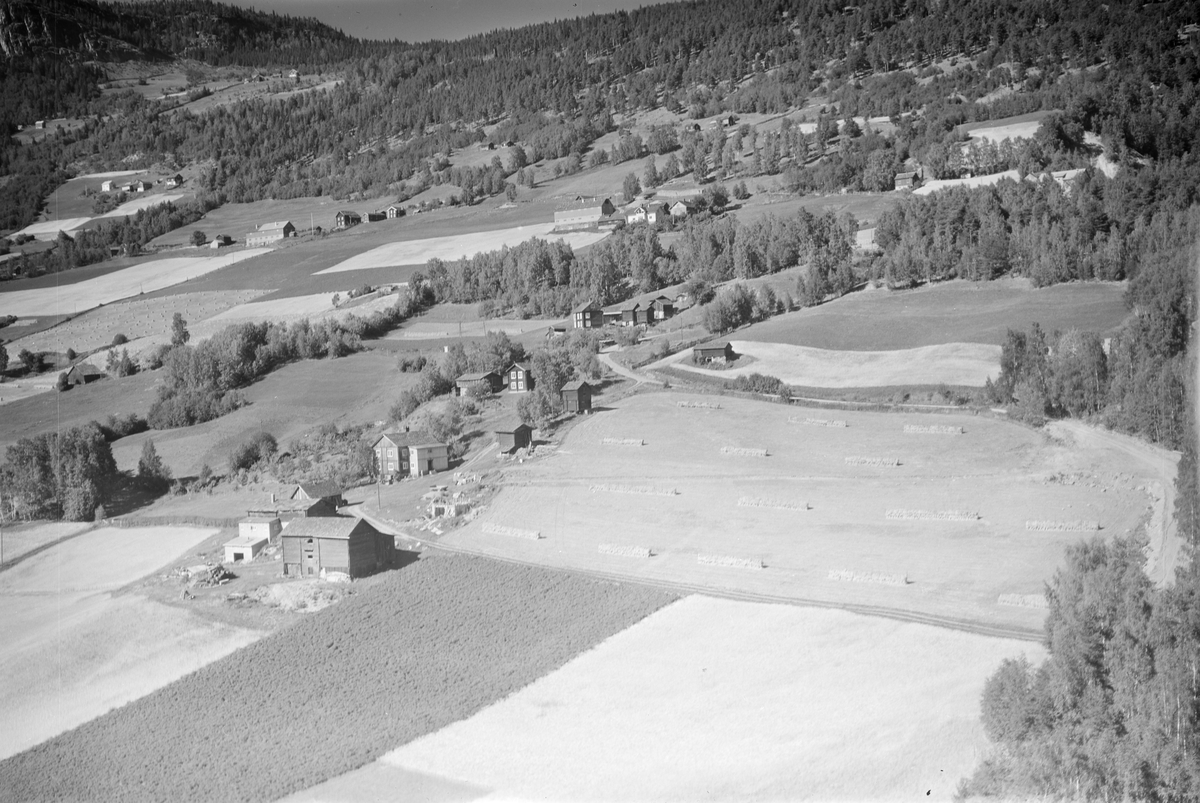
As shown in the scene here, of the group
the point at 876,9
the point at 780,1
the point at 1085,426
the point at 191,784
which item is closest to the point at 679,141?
the point at 876,9

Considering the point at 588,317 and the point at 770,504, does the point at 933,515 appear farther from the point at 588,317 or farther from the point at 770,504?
the point at 588,317

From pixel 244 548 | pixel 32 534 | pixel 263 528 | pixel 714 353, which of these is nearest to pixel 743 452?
pixel 714 353

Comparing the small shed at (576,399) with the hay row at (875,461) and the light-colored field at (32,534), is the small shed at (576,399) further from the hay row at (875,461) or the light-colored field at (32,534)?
the light-colored field at (32,534)

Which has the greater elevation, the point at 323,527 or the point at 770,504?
the point at 323,527

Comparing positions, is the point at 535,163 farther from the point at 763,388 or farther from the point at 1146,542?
the point at 1146,542

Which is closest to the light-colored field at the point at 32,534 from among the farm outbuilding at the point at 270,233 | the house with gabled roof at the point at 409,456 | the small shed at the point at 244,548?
the small shed at the point at 244,548

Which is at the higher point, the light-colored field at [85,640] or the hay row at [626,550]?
the hay row at [626,550]

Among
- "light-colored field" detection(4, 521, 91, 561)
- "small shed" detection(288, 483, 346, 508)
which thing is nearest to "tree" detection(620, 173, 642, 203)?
"small shed" detection(288, 483, 346, 508)
